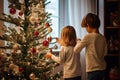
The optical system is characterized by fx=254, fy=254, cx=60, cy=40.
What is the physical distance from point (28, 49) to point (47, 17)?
0.38 metres

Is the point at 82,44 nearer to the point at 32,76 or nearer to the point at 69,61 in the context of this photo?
the point at 69,61

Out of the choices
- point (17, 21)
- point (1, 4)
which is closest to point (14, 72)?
point (17, 21)

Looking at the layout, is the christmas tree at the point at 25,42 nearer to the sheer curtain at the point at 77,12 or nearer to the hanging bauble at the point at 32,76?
the hanging bauble at the point at 32,76

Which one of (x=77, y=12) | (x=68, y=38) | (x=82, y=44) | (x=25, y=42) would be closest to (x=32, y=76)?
(x=25, y=42)

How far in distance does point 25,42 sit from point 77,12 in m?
1.28

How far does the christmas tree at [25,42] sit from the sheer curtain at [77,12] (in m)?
1.03

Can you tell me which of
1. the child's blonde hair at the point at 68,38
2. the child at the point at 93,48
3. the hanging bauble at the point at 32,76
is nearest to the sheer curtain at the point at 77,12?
the child at the point at 93,48

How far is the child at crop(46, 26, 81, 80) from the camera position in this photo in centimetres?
256

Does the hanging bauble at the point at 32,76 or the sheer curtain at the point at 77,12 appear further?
the sheer curtain at the point at 77,12

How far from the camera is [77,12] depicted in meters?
3.53

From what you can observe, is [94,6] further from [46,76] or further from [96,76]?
[46,76]

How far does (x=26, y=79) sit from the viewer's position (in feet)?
8.24

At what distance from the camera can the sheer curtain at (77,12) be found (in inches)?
138

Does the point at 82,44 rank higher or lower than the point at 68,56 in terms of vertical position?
higher
